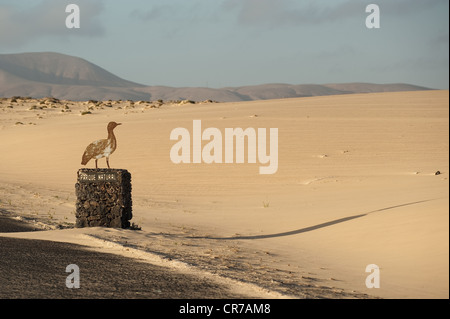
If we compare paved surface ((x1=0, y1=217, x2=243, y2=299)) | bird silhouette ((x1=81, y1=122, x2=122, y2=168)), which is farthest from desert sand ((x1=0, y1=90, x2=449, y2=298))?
bird silhouette ((x1=81, y1=122, x2=122, y2=168))

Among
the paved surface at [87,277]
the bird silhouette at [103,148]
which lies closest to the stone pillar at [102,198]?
the bird silhouette at [103,148]

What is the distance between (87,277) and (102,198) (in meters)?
4.45

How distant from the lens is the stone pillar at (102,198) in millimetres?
12617

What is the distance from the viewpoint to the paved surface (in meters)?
7.58

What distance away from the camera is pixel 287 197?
62.7ft

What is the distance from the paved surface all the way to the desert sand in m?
0.48

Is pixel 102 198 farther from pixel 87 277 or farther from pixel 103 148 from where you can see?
pixel 87 277

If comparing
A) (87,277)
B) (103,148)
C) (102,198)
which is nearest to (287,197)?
(103,148)

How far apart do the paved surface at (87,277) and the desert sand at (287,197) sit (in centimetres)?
48

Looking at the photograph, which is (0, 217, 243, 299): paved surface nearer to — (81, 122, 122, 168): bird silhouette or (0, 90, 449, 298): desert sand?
(0, 90, 449, 298): desert sand

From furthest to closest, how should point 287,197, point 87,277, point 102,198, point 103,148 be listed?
point 287,197, point 103,148, point 102,198, point 87,277

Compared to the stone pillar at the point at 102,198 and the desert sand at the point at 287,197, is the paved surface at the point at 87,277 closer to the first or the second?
the desert sand at the point at 287,197
